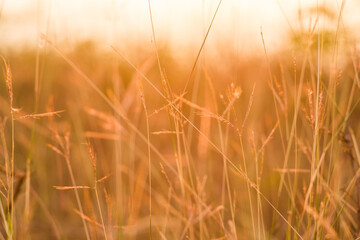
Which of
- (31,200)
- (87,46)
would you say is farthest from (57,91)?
(31,200)

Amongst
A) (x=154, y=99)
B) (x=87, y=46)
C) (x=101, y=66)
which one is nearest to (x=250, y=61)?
(x=154, y=99)

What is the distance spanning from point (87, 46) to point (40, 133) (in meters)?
0.86

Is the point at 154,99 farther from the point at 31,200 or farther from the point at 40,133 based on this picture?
the point at 31,200

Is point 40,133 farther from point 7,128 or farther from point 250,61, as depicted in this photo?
point 250,61

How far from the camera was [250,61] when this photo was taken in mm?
2543

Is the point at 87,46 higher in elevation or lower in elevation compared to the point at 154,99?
higher

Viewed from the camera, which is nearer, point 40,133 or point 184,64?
point 40,133

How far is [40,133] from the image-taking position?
7.04ft

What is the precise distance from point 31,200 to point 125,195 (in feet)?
1.19

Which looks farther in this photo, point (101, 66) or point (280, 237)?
point (101, 66)

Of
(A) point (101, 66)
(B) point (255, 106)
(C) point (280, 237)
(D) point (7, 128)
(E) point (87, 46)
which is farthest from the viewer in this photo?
(E) point (87, 46)

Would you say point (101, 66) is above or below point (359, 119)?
above

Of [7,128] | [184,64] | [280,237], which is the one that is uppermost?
[184,64]

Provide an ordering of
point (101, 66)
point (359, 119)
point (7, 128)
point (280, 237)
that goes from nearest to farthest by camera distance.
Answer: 1. point (280, 237)
2. point (359, 119)
3. point (7, 128)
4. point (101, 66)
